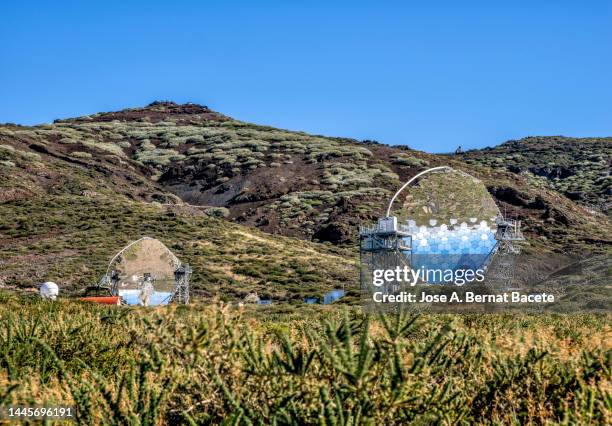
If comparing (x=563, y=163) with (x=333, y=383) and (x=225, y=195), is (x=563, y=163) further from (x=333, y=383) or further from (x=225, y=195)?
(x=333, y=383)

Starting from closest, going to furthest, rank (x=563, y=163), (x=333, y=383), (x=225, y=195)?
(x=333, y=383) → (x=225, y=195) → (x=563, y=163)

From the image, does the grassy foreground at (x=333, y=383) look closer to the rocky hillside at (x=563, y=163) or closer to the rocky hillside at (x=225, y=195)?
the rocky hillside at (x=225, y=195)

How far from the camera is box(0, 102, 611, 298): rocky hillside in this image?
2431 inches

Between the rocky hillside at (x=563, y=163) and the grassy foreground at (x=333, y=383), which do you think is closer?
the grassy foreground at (x=333, y=383)

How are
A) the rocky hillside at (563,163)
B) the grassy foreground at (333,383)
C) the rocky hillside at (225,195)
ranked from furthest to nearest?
the rocky hillside at (563,163), the rocky hillside at (225,195), the grassy foreground at (333,383)

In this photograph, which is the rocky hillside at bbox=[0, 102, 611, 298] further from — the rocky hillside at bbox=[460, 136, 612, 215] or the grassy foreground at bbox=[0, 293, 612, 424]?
the grassy foreground at bbox=[0, 293, 612, 424]

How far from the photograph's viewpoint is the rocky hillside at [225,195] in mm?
61750

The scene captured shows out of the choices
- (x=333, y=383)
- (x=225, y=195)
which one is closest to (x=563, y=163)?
(x=225, y=195)

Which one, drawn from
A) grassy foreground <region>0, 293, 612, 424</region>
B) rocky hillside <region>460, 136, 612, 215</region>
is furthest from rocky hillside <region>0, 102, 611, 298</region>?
grassy foreground <region>0, 293, 612, 424</region>

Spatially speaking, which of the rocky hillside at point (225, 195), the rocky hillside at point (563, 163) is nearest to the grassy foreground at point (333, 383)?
the rocky hillside at point (225, 195)

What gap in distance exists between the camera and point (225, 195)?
98.9 metres

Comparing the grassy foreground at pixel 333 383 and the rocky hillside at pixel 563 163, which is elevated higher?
the rocky hillside at pixel 563 163

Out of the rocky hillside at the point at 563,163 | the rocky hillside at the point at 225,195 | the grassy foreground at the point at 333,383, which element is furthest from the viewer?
the rocky hillside at the point at 563,163

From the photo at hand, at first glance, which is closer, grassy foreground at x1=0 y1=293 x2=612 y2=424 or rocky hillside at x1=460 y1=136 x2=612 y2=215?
grassy foreground at x1=0 y1=293 x2=612 y2=424
